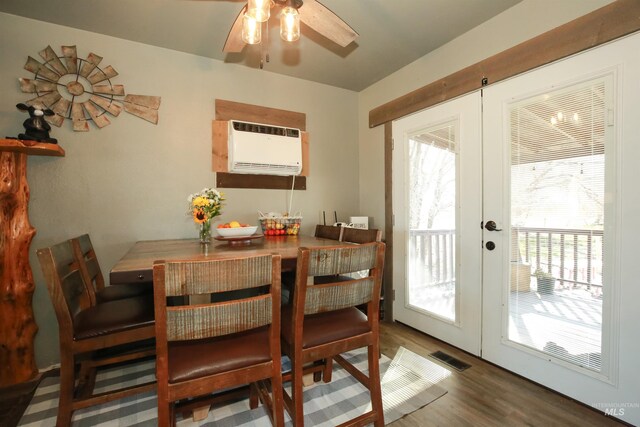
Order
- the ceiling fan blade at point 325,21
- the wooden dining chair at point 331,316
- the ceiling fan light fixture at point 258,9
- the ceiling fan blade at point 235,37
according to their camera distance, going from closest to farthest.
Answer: the wooden dining chair at point 331,316
the ceiling fan light fixture at point 258,9
the ceiling fan blade at point 325,21
the ceiling fan blade at point 235,37

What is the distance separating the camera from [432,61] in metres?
2.56

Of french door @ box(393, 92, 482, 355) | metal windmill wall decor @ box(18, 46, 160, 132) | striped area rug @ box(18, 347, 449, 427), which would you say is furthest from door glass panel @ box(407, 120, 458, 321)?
metal windmill wall decor @ box(18, 46, 160, 132)

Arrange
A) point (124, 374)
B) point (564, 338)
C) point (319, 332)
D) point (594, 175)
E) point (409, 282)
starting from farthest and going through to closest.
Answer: point (409, 282), point (124, 374), point (564, 338), point (594, 175), point (319, 332)

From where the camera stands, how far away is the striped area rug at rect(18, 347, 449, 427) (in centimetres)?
159

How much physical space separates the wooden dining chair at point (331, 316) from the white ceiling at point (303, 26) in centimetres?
173

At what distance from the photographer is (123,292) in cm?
197

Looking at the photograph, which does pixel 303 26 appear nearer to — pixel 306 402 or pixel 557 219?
pixel 557 219

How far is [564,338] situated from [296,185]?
2389 millimetres

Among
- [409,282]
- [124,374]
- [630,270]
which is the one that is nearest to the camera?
[630,270]

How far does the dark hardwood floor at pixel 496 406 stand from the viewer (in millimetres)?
1571

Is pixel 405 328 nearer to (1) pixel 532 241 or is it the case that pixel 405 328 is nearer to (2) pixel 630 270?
(1) pixel 532 241

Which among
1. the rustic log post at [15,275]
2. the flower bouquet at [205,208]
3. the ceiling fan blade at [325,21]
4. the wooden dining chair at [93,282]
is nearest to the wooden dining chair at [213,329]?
the wooden dining chair at [93,282]

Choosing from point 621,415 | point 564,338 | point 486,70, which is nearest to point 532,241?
point 564,338

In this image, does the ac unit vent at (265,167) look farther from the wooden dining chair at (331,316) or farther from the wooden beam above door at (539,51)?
the wooden dining chair at (331,316)
